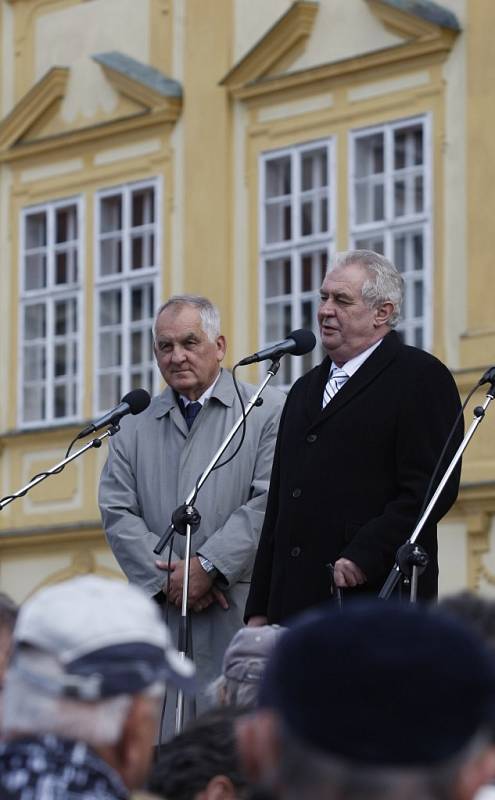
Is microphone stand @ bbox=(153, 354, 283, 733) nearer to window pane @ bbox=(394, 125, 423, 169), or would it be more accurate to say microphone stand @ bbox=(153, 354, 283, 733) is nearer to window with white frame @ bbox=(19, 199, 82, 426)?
window pane @ bbox=(394, 125, 423, 169)

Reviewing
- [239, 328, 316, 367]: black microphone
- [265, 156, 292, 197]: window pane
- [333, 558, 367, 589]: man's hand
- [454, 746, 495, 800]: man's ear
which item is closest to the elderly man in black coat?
[333, 558, 367, 589]: man's hand

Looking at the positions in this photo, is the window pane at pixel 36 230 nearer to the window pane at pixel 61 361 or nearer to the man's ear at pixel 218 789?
the window pane at pixel 61 361

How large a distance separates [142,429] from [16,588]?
37.1 ft

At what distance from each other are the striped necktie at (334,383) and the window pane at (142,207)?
1196 cm

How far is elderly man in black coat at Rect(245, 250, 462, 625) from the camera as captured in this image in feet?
23.9

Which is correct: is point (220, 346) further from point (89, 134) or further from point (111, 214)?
point (89, 134)

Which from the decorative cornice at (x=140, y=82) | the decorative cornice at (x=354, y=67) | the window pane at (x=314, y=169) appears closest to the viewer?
the decorative cornice at (x=354, y=67)

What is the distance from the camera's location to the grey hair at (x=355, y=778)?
8.93ft

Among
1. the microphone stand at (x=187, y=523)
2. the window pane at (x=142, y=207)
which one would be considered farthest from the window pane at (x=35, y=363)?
the microphone stand at (x=187, y=523)

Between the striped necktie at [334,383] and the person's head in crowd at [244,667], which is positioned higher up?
the striped necktie at [334,383]

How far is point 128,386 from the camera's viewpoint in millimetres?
19406

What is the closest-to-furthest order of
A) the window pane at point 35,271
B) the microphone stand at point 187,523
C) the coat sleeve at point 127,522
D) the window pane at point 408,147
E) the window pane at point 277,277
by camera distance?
the microphone stand at point 187,523 → the coat sleeve at point 127,522 → the window pane at point 408,147 → the window pane at point 277,277 → the window pane at point 35,271

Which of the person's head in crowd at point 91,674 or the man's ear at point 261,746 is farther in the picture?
the person's head in crowd at point 91,674

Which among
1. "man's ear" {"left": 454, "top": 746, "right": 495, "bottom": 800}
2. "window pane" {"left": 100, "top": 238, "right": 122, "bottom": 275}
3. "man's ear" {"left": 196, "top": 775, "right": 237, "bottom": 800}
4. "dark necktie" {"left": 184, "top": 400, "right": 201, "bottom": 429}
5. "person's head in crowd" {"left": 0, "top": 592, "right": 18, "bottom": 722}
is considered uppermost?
"window pane" {"left": 100, "top": 238, "right": 122, "bottom": 275}
